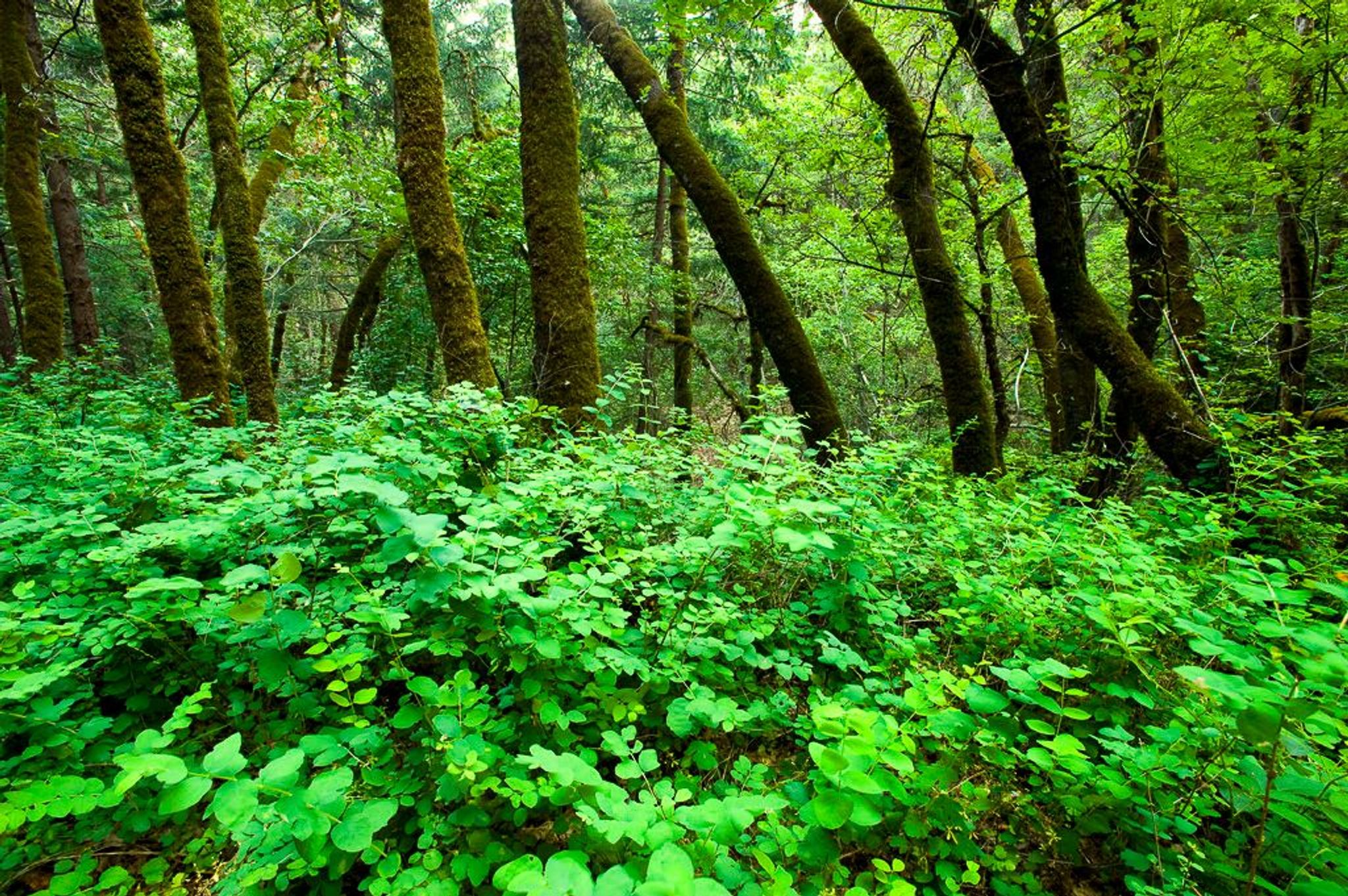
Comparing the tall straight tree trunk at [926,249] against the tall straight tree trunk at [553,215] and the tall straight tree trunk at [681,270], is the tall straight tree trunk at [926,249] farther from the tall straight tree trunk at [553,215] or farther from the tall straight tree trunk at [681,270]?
the tall straight tree trunk at [681,270]

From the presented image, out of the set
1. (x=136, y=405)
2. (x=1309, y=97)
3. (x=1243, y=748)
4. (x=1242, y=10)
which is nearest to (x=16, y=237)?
(x=136, y=405)

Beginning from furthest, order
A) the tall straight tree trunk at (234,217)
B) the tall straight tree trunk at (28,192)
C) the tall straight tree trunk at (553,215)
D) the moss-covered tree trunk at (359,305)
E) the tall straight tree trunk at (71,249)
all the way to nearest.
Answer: the moss-covered tree trunk at (359,305)
the tall straight tree trunk at (71,249)
the tall straight tree trunk at (28,192)
the tall straight tree trunk at (234,217)
the tall straight tree trunk at (553,215)

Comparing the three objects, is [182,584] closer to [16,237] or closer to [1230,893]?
[1230,893]

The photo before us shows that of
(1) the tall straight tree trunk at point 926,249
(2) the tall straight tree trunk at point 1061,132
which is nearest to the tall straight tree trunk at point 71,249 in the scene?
(1) the tall straight tree trunk at point 926,249

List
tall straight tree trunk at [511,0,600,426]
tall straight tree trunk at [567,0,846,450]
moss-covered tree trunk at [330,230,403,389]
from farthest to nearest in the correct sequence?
moss-covered tree trunk at [330,230,403,389] → tall straight tree trunk at [567,0,846,450] → tall straight tree trunk at [511,0,600,426]

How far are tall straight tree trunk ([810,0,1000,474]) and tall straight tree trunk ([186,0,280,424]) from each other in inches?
222

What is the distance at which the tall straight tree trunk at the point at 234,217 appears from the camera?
16.2 feet

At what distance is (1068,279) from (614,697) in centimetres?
484

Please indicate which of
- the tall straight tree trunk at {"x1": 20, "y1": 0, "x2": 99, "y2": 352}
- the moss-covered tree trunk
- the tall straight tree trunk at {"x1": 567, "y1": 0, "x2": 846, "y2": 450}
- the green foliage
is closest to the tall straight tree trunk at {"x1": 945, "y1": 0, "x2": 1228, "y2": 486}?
the green foliage

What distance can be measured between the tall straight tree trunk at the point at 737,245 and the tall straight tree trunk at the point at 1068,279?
204 cm

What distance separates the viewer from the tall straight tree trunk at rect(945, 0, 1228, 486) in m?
3.99

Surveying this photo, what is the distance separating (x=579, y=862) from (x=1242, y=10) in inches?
263

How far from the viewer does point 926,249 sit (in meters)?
5.02

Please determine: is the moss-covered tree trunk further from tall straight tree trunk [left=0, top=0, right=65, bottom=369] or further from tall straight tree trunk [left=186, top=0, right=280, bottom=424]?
tall straight tree trunk [left=186, top=0, right=280, bottom=424]
